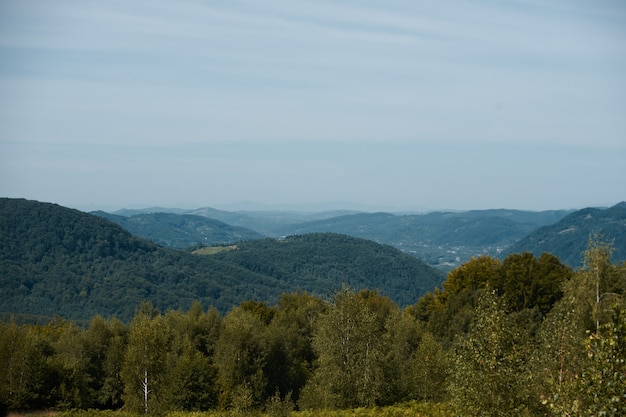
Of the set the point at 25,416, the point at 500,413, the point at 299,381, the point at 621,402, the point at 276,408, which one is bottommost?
the point at 299,381

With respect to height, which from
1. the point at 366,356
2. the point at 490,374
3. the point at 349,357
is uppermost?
the point at 490,374

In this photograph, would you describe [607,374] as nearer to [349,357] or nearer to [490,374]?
[490,374]

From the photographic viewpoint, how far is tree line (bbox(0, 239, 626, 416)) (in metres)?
21.1

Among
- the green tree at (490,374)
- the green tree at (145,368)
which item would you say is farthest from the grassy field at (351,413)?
the green tree at (490,374)

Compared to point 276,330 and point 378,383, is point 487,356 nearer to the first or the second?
Answer: point 378,383

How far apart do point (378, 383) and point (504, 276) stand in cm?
3857

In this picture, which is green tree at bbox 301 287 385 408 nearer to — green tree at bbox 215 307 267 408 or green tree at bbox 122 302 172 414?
green tree at bbox 215 307 267 408

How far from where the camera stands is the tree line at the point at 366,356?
2111cm

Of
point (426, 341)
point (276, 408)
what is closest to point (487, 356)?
point (276, 408)

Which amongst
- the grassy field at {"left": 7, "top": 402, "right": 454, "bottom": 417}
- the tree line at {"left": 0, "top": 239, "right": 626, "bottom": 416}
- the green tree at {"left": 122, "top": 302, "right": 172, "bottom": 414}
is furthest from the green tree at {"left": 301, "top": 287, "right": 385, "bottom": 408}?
the green tree at {"left": 122, "top": 302, "right": 172, "bottom": 414}

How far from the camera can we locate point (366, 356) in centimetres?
4191

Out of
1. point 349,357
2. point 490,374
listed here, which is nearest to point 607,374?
point 490,374

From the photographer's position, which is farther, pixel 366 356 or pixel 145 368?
pixel 145 368

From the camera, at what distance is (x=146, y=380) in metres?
42.4
